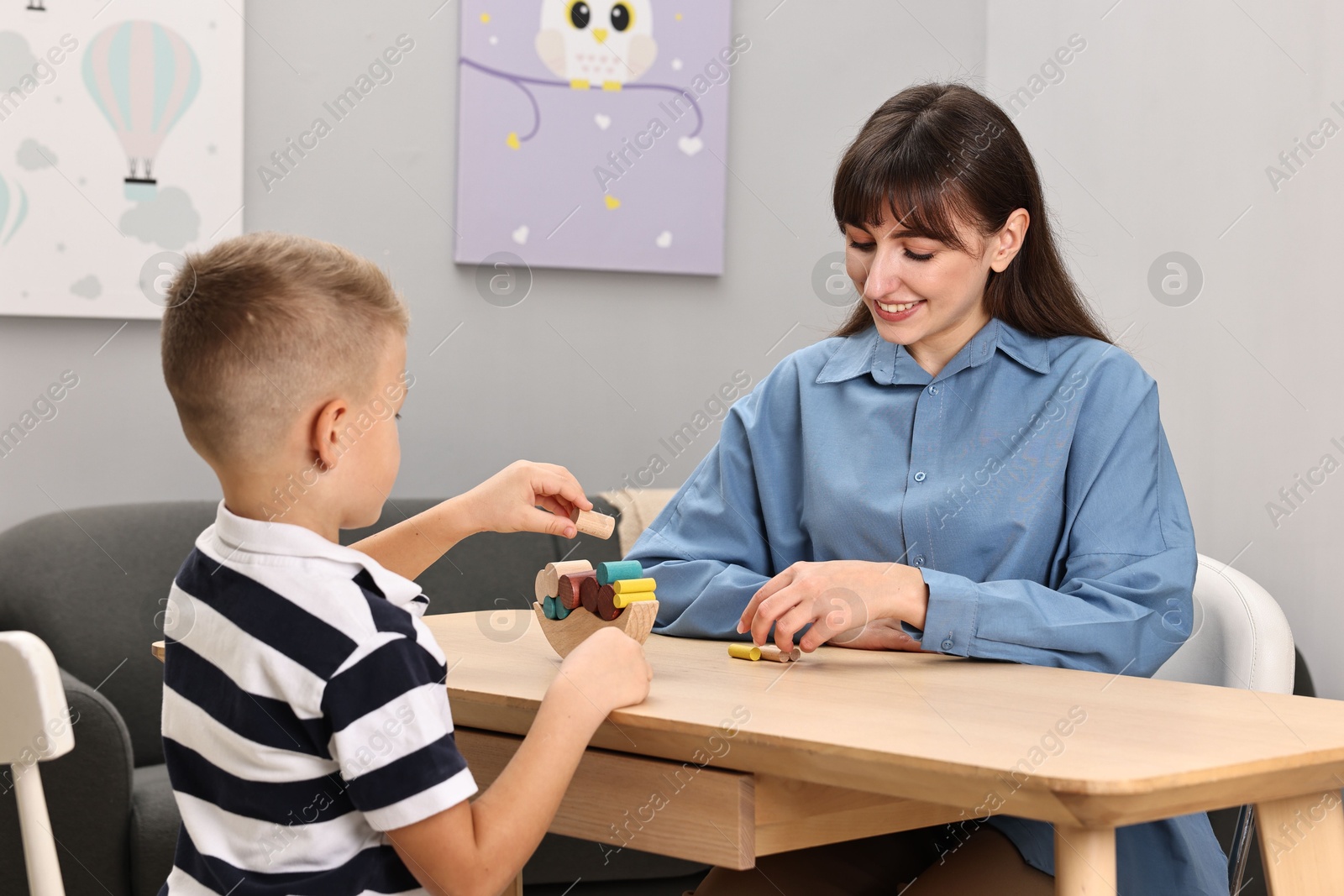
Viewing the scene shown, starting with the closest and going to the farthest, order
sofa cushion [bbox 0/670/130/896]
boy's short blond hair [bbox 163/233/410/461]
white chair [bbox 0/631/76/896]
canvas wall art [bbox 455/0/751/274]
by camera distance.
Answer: boy's short blond hair [bbox 163/233/410/461] < white chair [bbox 0/631/76/896] < sofa cushion [bbox 0/670/130/896] < canvas wall art [bbox 455/0/751/274]

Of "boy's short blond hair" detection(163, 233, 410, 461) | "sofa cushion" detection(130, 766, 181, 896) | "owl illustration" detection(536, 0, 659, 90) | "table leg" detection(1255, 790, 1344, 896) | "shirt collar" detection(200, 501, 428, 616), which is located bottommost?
"sofa cushion" detection(130, 766, 181, 896)

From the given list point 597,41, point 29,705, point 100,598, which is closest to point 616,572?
point 29,705

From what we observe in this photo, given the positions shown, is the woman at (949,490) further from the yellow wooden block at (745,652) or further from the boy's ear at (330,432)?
the boy's ear at (330,432)

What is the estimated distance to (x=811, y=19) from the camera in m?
3.10

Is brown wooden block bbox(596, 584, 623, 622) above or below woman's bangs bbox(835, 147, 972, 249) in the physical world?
below

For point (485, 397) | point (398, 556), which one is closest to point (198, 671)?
point (398, 556)

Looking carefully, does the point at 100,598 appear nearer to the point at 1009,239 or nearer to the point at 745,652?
the point at 745,652

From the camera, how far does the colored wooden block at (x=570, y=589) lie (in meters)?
1.19

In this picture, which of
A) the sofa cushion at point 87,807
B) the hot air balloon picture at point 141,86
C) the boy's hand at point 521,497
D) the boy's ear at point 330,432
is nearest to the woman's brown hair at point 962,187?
the boy's hand at point 521,497

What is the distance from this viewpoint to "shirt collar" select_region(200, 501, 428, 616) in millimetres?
911

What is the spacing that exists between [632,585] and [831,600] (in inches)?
7.5

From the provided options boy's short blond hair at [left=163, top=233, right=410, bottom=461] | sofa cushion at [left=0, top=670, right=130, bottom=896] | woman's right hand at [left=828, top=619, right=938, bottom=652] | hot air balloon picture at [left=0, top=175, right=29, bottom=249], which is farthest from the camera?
hot air balloon picture at [left=0, top=175, right=29, bottom=249]

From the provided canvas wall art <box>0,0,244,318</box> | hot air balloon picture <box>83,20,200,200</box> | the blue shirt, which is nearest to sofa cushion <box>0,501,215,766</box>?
canvas wall art <box>0,0,244,318</box>

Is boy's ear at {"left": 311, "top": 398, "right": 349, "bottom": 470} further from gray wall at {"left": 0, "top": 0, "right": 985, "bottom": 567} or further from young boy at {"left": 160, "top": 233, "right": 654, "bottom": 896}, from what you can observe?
gray wall at {"left": 0, "top": 0, "right": 985, "bottom": 567}
